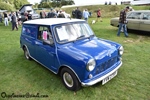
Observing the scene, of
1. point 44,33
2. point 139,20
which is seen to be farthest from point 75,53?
point 139,20

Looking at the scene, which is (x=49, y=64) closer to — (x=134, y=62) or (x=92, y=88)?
(x=92, y=88)

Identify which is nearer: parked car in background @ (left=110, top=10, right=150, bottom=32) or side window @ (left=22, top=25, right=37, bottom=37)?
side window @ (left=22, top=25, right=37, bottom=37)

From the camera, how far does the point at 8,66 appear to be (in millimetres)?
5457

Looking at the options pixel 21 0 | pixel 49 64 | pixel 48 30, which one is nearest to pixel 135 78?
pixel 49 64

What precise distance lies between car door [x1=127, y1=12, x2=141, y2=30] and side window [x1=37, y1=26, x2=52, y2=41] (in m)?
6.93

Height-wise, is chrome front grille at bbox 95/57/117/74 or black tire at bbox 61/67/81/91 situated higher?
chrome front grille at bbox 95/57/117/74

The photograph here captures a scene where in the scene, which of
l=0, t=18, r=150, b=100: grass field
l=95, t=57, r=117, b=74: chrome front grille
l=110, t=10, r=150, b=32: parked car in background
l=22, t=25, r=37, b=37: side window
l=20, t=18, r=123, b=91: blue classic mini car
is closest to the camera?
l=20, t=18, r=123, b=91: blue classic mini car

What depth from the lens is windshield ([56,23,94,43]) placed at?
152 inches

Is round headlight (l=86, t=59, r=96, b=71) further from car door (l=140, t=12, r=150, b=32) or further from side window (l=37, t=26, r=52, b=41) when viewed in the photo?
car door (l=140, t=12, r=150, b=32)

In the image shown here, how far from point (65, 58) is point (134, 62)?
303 centimetres

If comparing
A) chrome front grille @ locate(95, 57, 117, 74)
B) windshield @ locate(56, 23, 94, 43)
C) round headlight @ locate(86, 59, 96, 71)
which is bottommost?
chrome front grille @ locate(95, 57, 117, 74)

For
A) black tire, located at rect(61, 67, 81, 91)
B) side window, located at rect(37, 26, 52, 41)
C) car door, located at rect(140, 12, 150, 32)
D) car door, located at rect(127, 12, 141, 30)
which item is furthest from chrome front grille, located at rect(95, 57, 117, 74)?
car door, located at rect(127, 12, 141, 30)

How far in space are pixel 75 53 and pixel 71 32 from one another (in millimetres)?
878

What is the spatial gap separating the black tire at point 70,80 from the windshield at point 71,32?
2.73ft
